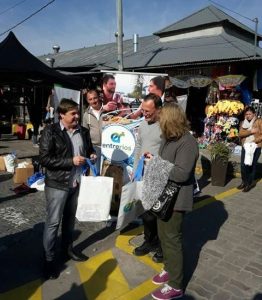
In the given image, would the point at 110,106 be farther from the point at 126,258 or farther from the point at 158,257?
the point at 158,257

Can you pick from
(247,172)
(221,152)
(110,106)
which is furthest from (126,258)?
(221,152)

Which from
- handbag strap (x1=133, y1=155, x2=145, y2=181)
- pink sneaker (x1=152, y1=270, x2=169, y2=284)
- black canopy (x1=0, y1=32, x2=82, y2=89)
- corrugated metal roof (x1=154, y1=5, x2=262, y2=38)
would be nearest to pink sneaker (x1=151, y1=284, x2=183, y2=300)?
pink sneaker (x1=152, y1=270, x2=169, y2=284)

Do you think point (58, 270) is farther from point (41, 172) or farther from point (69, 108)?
point (41, 172)

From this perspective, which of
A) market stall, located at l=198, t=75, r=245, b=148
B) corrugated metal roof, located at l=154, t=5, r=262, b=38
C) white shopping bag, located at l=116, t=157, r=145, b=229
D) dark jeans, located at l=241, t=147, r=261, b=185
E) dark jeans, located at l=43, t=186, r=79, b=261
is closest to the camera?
dark jeans, located at l=43, t=186, r=79, b=261

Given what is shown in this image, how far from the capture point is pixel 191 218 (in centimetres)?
564

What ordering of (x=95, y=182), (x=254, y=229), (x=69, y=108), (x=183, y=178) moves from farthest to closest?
(x=254, y=229) < (x=95, y=182) < (x=69, y=108) < (x=183, y=178)

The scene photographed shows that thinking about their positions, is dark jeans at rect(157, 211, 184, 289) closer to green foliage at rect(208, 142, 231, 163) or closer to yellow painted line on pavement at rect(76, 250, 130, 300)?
yellow painted line on pavement at rect(76, 250, 130, 300)

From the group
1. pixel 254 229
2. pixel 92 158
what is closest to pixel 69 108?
pixel 92 158

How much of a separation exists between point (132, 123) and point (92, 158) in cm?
164

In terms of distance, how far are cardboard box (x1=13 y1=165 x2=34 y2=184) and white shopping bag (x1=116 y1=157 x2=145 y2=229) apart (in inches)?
164

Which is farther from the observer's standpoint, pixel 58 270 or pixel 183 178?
pixel 58 270

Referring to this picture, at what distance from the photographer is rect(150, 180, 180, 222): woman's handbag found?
3252mm

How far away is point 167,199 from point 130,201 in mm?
677

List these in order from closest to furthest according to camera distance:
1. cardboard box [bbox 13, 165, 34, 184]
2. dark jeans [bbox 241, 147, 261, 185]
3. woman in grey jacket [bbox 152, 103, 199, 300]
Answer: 1. woman in grey jacket [bbox 152, 103, 199, 300]
2. dark jeans [bbox 241, 147, 261, 185]
3. cardboard box [bbox 13, 165, 34, 184]
